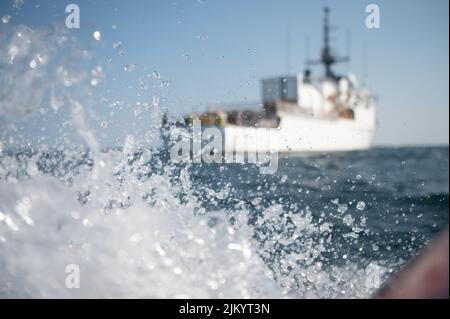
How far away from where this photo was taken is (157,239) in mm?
3213

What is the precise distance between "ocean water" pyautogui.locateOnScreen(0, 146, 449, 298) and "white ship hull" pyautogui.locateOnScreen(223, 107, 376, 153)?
24386mm

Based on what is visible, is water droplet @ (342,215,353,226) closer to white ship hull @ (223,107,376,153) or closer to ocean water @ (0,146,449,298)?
ocean water @ (0,146,449,298)

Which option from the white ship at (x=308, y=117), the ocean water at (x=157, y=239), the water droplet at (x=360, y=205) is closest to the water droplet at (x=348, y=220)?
the ocean water at (x=157, y=239)

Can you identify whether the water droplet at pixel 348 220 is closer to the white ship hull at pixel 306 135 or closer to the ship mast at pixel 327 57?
the white ship hull at pixel 306 135

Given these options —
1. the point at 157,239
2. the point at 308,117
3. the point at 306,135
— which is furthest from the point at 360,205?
the point at 306,135

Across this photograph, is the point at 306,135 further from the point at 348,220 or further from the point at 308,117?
the point at 348,220

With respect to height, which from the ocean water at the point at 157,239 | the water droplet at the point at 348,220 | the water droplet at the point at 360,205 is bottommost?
the water droplet at the point at 360,205

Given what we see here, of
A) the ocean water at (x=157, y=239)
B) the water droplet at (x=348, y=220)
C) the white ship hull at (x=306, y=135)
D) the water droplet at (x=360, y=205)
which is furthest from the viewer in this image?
the white ship hull at (x=306, y=135)

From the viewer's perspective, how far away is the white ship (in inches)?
1476

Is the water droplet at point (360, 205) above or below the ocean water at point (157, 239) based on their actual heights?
below

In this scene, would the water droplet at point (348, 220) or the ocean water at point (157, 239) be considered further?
the water droplet at point (348, 220)

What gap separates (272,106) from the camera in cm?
4300

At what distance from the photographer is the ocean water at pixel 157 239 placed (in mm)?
2717
